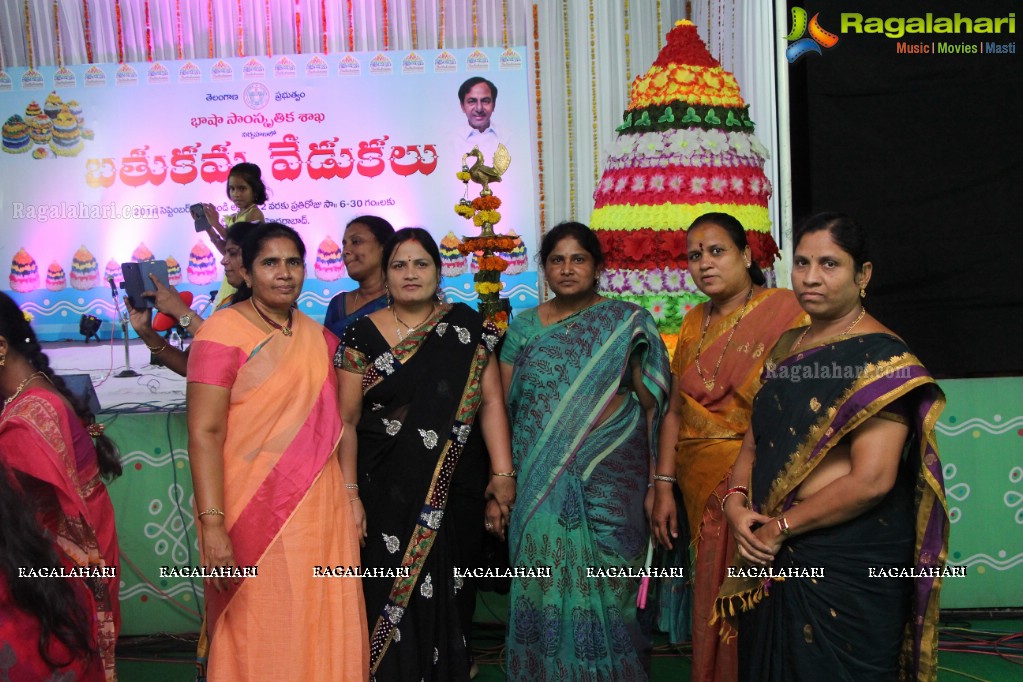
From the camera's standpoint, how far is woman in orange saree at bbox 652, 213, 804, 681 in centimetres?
279

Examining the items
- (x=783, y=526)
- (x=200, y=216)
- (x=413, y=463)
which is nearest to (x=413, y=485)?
(x=413, y=463)

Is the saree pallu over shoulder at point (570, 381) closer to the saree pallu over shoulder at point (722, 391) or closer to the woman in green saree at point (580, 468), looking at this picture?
the woman in green saree at point (580, 468)

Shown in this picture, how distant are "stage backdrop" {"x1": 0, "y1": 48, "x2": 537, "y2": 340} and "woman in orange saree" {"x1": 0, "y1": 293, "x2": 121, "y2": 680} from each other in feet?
11.4

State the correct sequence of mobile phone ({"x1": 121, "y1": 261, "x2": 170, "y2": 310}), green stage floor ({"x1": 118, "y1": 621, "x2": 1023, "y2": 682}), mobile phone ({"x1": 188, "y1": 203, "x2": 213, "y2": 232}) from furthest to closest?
mobile phone ({"x1": 188, "y1": 203, "x2": 213, "y2": 232}), mobile phone ({"x1": 121, "y1": 261, "x2": 170, "y2": 310}), green stage floor ({"x1": 118, "y1": 621, "x2": 1023, "y2": 682})

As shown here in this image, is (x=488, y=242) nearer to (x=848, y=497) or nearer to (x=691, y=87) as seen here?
(x=691, y=87)

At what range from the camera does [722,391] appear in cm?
285

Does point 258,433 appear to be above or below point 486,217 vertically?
below

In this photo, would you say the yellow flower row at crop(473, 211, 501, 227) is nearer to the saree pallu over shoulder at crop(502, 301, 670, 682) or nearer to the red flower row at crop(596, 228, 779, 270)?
the red flower row at crop(596, 228, 779, 270)

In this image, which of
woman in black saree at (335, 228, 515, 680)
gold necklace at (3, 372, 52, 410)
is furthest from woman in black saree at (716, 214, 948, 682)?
gold necklace at (3, 372, 52, 410)

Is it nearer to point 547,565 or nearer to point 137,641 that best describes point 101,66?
point 137,641

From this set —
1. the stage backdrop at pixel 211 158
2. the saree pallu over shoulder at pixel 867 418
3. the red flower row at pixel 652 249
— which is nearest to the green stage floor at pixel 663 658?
the saree pallu over shoulder at pixel 867 418

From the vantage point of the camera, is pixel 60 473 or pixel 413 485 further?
pixel 413 485

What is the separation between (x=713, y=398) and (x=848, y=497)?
2.39 feet

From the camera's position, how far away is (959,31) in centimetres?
411
